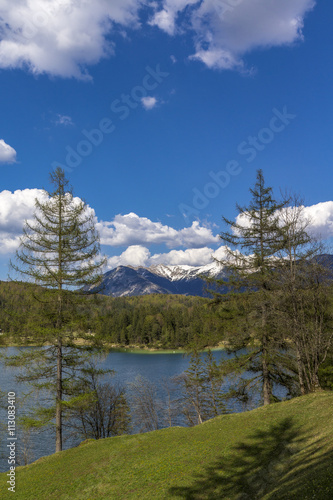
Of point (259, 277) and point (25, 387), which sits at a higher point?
point (259, 277)

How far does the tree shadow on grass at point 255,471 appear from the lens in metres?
10.0

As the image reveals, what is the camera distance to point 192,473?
12.2m

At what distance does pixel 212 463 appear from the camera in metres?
12.6

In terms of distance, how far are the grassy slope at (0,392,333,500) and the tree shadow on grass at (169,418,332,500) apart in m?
0.04

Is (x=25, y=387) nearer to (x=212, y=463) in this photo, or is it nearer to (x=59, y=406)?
(x=59, y=406)

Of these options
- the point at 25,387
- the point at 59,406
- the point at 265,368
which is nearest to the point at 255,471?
the point at 265,368

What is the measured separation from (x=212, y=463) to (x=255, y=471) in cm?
200

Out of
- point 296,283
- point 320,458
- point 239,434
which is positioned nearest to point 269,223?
point 296,283

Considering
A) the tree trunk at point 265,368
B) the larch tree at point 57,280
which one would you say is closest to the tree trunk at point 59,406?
the larch tree at point 57,280

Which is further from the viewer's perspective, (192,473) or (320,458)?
(192,473)

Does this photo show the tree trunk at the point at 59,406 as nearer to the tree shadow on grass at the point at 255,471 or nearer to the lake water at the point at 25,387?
the lake water at the point at 25,387

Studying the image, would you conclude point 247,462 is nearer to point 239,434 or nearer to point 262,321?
point 239,434

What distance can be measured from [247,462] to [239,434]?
8.93ft

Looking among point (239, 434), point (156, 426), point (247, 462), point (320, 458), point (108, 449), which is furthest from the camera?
point (156, 426)
